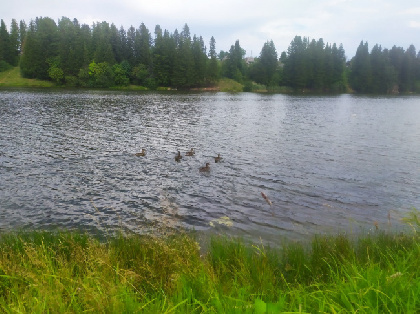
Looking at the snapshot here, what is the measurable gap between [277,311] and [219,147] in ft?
66.4

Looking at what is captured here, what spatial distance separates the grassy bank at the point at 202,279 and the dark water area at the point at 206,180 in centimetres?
230

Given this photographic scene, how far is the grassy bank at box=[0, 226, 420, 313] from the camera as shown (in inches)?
144

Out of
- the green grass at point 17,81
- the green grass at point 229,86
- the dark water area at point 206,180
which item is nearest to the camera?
the dark water area at point 206,180

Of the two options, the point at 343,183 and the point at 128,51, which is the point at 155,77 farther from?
the point at 343,183

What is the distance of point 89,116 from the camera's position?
122 ft

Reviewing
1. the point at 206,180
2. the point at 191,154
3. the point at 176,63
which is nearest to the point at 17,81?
the point at 176,63

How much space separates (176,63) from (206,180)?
107 m

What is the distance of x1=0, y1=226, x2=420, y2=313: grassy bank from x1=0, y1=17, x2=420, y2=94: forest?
110m

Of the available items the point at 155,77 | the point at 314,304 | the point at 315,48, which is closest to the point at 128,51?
the point at 155,77

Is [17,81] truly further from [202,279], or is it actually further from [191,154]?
[202,279]

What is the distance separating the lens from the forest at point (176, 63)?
11188 centimetres

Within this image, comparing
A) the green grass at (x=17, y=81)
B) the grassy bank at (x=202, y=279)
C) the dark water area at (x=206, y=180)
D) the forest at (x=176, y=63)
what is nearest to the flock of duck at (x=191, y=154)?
the dark water area at (x=206, y=180)

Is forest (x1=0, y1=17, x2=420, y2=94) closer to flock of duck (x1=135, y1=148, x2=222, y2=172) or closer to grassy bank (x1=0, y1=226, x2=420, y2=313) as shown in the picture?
flock of duck (x1=135, y1=148, x2=222, y2=172)

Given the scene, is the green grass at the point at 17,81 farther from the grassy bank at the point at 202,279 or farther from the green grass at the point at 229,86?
the grassy bank at the point at 202,279
